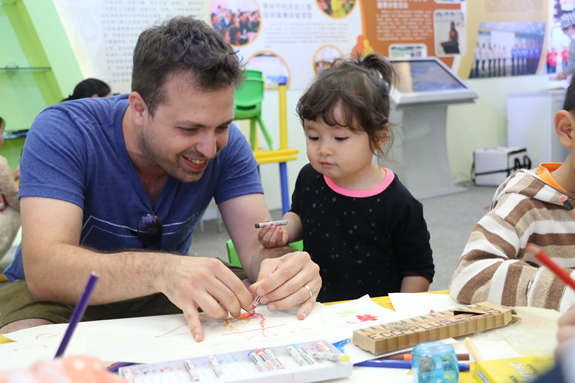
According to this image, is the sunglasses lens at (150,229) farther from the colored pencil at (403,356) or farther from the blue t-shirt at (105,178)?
the colored pencil at (403,356)

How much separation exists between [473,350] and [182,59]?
824 millimetres

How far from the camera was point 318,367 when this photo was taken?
1.82 feet

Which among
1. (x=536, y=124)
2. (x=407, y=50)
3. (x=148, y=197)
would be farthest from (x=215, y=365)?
(x=536, y=124)

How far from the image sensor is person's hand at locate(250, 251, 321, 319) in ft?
2.64

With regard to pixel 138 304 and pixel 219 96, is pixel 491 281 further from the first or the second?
pixel 138 304

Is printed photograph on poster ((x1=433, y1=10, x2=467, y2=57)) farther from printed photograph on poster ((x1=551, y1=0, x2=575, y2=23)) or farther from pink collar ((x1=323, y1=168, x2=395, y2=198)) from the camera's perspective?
pink collar ((x1=323, y1=168, x2=395, y2=198))

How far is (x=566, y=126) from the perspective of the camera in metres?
0.91

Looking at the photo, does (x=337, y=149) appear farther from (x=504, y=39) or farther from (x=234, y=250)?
(x=504, y=39)

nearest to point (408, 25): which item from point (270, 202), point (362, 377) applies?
point (270, 202)

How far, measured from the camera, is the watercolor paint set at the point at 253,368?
542 mm

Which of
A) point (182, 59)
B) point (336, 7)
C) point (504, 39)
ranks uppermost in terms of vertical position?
point (182, 59)

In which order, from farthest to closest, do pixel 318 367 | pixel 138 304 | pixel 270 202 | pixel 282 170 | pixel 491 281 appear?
pixel 270 202
pixel 282 170
pixel 138 304
pixel 491 281
pixel 318 367

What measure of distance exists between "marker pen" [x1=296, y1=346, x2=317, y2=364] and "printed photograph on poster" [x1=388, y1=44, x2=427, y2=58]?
412 cm

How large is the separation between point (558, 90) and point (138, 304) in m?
4.72
